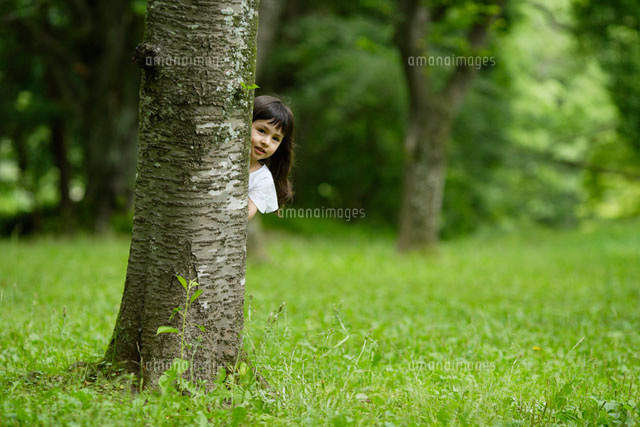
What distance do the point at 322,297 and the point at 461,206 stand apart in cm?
1466

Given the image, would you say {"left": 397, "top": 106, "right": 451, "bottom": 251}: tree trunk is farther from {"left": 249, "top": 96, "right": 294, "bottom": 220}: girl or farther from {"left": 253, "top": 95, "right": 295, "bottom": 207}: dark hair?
{"left": 249, "top": 96, "right": 294, "bottom": 220}: girl

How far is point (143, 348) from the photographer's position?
3.09 m

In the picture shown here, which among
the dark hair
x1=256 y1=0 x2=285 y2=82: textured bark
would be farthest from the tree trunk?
the dark hair

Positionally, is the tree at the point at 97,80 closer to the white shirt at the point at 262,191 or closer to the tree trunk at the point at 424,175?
the tree trunk at the point at 424,175

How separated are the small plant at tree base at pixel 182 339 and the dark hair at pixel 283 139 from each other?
145 centimetres

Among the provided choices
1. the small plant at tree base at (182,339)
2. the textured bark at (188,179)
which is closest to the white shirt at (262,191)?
the textured bark at (188,179)

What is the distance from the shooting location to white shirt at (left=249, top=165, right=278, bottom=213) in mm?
3775

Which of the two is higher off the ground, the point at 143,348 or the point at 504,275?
the point at 143,348

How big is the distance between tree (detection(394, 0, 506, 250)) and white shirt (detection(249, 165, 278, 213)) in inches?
316

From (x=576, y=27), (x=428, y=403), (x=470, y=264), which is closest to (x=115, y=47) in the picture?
A: (x=470, y=264)

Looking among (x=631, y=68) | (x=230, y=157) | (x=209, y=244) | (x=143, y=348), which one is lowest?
(x=143, y=348)

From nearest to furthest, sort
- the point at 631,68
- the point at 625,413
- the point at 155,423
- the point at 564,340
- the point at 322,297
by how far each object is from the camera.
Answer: the point at 155,423 → the point at 625,413 → the point at 564,340 → the point at 322,297 → the point at 631,68

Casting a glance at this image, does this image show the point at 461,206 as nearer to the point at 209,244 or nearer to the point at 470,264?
the point at 470,264

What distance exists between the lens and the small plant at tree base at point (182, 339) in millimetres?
2789
